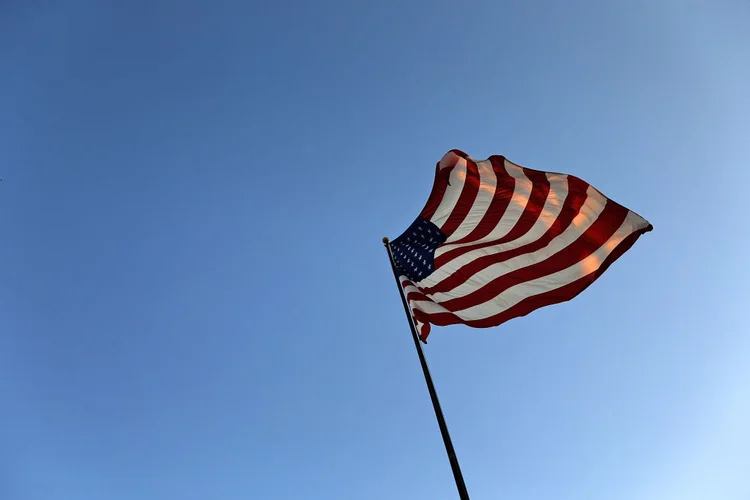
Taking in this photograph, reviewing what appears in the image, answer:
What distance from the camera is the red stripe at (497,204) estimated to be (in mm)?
10719

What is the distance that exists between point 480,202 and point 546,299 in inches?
99.1

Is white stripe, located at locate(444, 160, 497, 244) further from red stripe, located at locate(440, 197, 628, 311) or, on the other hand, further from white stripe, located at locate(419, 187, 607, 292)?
red stripe, located at locate(440, 197, 628, 311)

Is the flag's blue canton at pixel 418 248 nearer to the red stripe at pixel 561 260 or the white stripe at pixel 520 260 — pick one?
the white stripe at pixel 520 260

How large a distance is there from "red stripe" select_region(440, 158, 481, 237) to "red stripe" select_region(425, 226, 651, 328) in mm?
1900

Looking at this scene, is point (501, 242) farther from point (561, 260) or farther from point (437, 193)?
point (437, 193)

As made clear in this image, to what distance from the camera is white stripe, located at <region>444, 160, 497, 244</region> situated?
35.2 ft

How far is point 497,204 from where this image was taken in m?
10.9

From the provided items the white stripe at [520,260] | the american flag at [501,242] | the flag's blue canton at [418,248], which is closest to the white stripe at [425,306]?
the american flag at [501,242]

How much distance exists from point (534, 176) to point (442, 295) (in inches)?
136

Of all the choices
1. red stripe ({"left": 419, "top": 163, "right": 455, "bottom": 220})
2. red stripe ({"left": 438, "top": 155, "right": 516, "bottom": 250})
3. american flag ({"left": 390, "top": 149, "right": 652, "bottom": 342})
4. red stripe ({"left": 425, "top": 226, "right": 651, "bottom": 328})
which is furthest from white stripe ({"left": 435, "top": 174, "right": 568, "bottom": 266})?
red stripe ({"left": 425, "top": 226, "right": 651, "bottom": 328})

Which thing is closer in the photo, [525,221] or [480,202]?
[525,221]

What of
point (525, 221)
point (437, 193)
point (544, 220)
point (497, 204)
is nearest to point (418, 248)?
point (437, 193)

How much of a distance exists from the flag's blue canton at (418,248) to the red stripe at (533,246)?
45 cm

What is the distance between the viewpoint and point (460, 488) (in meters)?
6.12
